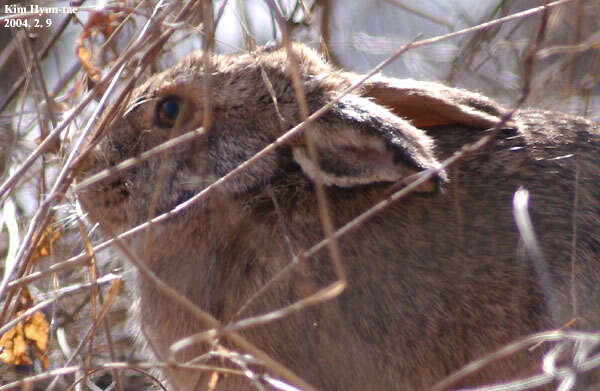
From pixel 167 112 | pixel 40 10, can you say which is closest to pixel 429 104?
pixel 167 112

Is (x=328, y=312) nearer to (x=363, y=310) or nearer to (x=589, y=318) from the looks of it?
(x=363, y=310)

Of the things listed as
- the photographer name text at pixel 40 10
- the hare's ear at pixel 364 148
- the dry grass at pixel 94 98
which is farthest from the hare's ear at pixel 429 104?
the photographer name text at pixel 40 10

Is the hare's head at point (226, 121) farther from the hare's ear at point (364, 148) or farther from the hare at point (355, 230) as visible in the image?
the hare's ear at point (364, 148)

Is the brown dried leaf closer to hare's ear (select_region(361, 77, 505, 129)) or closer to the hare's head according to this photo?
the hare's head

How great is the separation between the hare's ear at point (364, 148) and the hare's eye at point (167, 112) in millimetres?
696

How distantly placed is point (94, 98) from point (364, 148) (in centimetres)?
134

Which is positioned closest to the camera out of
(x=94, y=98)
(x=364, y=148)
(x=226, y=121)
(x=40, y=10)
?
(x=364, y=148)

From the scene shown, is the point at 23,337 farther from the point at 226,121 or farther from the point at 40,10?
the point at 40,10

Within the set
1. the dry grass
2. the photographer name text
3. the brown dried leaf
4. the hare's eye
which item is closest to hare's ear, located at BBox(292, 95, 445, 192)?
the dry grass

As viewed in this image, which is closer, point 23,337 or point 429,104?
point 23,337

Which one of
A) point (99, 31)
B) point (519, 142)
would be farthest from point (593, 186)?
point (99, 31)

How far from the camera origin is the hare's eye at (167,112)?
372cm

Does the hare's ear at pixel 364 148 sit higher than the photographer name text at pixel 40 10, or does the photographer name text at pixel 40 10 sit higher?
the photographer name text at pixel 40 10

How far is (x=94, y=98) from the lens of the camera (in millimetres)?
3633
